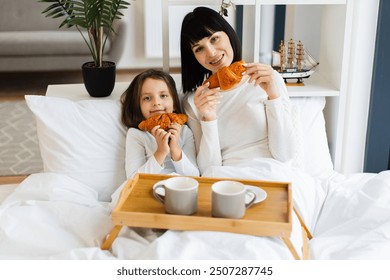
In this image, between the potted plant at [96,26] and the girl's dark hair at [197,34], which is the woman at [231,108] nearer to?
the girl's dark hair at [197,34]

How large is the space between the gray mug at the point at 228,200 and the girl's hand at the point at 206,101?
0.52m

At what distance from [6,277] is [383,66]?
1.75 meters

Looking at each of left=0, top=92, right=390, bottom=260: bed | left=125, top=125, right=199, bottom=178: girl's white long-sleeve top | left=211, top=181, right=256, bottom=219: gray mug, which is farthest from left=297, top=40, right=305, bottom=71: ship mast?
left=211, top=181, right=256, bottom=219: gray mug

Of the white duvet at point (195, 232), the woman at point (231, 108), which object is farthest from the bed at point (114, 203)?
the woman at point (231, 108)

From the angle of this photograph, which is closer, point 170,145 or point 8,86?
point 170,145

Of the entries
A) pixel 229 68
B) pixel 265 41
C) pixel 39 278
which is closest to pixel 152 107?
pixel 229 68

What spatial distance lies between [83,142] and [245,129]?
60cm

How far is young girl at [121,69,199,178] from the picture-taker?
6.10 ft

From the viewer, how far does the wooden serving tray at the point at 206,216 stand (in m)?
1.40

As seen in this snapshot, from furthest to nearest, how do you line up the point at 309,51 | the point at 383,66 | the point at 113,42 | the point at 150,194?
the point at 113,42 → the point at 309,51 → the point at 383,66 → the point at 150,194

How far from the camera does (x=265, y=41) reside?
3248mm

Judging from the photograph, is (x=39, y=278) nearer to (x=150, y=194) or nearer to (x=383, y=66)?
(x=150, y=194)

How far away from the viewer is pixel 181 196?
1.41 m

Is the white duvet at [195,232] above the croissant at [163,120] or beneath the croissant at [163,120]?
beneath
